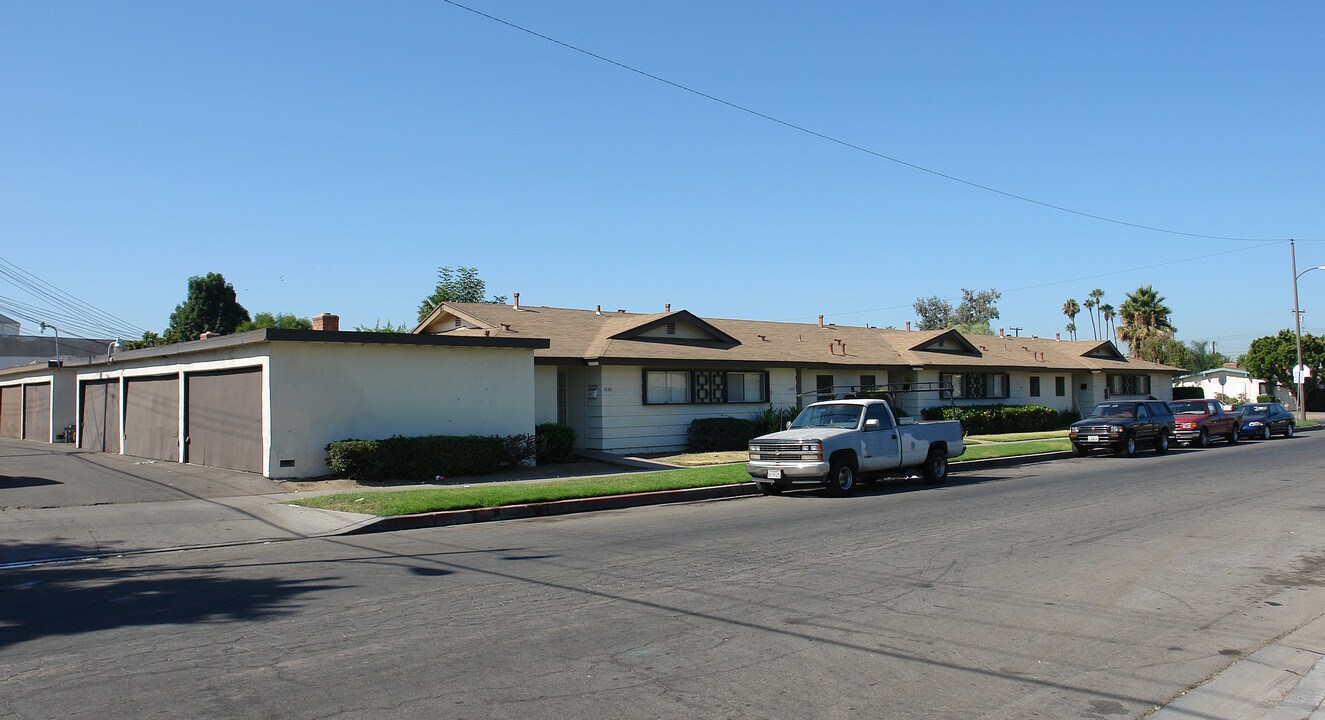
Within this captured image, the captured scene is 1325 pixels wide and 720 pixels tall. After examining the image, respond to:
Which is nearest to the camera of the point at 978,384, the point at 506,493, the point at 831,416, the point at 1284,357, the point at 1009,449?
the point at 506,493

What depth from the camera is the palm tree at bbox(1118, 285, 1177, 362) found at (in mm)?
62250

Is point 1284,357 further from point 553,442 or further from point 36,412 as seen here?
point 36,412

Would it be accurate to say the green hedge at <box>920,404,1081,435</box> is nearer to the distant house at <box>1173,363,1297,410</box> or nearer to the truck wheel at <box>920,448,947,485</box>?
the truck wheel at <box>920,448,947,485</box>

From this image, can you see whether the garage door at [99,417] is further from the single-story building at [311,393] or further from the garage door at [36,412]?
the garage door at [36,412]

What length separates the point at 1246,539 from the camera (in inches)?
452

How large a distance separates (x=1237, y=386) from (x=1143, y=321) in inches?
517

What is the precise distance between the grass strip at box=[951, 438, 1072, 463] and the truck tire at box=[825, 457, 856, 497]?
7899mm

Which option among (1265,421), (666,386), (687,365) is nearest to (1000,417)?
(1265,421)

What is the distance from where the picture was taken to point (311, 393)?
61.3 ft

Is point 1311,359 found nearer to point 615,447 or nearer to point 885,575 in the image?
point 615,447

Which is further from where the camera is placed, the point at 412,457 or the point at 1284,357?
the point at 1284,357

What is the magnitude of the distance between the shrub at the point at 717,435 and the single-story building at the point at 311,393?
642cm

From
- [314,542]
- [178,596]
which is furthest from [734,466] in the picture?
[178,596]

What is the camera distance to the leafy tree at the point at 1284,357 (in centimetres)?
5775
